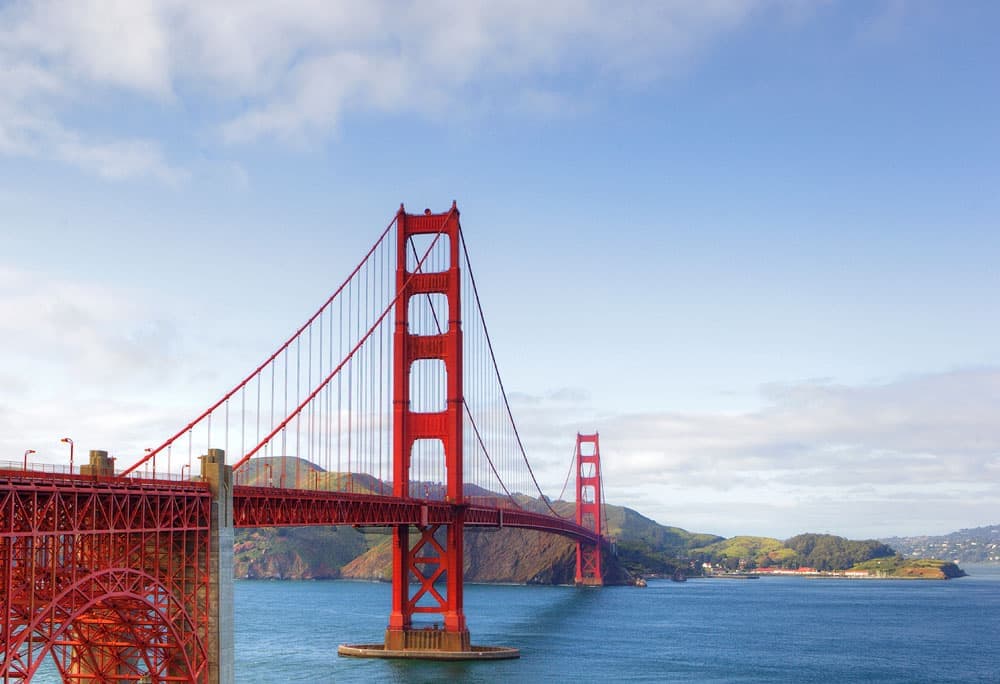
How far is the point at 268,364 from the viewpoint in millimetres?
59719

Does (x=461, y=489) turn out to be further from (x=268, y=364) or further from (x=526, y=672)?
(x=268, y=364)

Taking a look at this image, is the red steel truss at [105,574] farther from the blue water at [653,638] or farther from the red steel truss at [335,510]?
the blue water at [653,638]

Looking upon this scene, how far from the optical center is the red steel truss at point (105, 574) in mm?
33375

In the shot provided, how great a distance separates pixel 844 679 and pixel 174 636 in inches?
1853

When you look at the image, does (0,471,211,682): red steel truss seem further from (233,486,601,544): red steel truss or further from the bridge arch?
(233,486,601,544): red steel truss

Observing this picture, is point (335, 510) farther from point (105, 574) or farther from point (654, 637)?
point (654, 637)

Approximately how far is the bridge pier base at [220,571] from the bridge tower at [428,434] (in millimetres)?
28278

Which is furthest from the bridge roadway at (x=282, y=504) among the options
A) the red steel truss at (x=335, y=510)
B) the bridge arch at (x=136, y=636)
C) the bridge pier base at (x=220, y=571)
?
the bridge arch at (x=136, y=636)

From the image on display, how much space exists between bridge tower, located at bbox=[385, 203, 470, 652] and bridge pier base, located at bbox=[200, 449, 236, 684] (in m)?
28.3

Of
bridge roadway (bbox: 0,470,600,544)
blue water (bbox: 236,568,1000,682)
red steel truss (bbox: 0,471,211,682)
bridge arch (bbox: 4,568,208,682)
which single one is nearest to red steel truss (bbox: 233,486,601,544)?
bridge roadway (bbox: 0,470,600,544)

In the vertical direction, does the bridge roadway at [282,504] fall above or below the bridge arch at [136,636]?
above

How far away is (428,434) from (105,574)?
41627mm

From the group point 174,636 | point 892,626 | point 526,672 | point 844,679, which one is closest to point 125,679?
point 174,636

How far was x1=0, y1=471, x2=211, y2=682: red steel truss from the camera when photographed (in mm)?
33375
